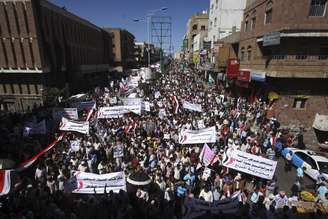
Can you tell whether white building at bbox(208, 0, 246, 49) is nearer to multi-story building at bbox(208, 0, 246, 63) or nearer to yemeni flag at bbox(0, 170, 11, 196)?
multi-story building at bbox(208, 0, 246, 63)

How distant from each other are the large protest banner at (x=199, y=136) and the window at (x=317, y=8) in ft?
41.6

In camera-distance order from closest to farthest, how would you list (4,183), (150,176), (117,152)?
Answer: (4,183) → (150,176) → (117,152)

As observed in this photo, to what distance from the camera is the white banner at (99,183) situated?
805cm

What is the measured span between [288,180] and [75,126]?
1087 centimetres

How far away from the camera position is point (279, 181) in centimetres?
1138

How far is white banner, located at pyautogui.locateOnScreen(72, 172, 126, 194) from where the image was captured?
8.05 m

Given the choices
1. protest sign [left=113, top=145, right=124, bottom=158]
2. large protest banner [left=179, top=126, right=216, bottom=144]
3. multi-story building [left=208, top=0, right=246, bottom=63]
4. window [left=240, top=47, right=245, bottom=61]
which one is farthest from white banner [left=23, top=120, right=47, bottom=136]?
multi-story building [left=208, top=0, right=246, bottom=63]

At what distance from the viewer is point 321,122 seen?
18141 millimetres

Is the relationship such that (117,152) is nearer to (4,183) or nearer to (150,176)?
(150,176)

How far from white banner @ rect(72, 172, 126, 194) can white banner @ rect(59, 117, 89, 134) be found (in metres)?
5.04

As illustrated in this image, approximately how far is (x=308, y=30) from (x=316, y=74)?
125 inches

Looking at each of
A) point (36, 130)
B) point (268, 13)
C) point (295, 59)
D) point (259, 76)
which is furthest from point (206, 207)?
point (268, 13)

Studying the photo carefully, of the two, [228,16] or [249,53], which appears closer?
[249,53]

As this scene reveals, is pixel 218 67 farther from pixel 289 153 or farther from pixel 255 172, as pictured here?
pixel 255 172
